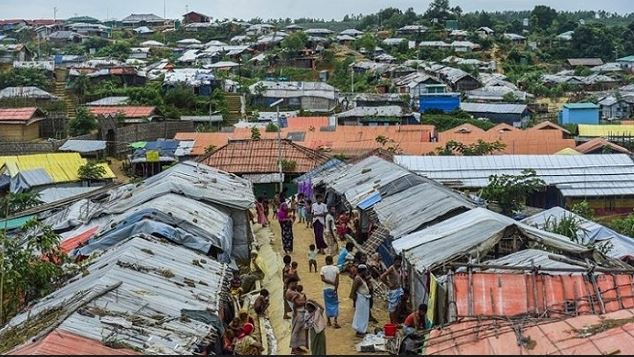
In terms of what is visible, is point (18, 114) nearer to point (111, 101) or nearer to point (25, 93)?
point (111, 101)

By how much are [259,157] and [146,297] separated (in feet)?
56.7

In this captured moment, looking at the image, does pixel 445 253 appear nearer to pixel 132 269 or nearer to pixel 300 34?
pixel 132 269

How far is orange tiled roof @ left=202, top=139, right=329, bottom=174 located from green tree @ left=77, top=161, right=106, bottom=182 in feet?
14.3

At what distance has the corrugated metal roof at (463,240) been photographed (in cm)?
1062

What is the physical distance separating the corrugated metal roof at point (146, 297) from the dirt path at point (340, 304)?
1.40m

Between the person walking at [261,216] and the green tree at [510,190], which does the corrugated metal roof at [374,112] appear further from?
the person walking at [261,216]

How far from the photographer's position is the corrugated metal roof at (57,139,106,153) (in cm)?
3472

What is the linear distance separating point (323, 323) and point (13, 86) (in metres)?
43.1

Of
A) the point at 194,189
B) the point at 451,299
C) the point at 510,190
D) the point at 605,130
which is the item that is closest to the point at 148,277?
the point at 451,299

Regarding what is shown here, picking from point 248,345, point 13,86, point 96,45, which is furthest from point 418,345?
point 96,45

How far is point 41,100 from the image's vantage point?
45.2 metres

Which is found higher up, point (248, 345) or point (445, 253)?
point (445, 253)

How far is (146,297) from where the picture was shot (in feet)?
32.4

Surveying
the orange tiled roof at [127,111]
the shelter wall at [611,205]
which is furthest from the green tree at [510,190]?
the orange tiled roof at [127,111]
